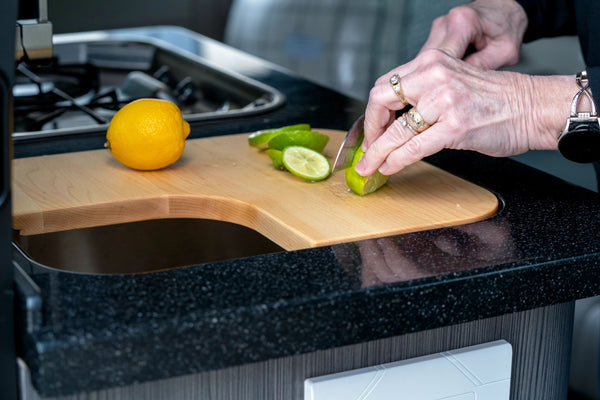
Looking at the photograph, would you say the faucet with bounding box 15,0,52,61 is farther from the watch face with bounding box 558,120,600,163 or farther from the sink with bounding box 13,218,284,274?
the watch face with bounding box 558,120,600,163

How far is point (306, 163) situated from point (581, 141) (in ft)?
1.14

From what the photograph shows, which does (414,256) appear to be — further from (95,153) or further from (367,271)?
(95,153)

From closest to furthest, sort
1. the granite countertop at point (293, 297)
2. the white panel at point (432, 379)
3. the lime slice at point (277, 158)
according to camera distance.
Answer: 1. the granite countertop at point (293, 297)
2. the white panel at point (432, 379)
3. the lime slice at point (277, 158)

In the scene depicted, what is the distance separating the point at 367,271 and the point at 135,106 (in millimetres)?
427

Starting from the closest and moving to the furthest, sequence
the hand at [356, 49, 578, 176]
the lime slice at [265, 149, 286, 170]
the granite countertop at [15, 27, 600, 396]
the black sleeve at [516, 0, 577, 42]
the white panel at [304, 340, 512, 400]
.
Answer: the granite countertop at [15, 27, 600, 396]
the white panel at [304, 340, 512, 400]
the hand at [356, 49, 578, 176]
the lime slice at [265, 149, 286, 170]
the black sleeve at [516, 0, 577, 42]

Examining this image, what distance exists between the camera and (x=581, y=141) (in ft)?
3.32

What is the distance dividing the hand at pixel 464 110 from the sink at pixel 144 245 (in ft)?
0.65

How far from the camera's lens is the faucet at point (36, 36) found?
1.03m

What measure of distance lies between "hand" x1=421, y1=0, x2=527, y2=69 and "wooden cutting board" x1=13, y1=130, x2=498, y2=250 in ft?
0.86

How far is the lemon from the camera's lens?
1044mm

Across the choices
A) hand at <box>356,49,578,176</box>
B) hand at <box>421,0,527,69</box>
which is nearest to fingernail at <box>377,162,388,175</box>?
hand at <box>356,49,578,176</box>

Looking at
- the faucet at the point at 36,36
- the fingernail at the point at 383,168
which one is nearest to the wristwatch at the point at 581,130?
the fingernail at the point at 383,168

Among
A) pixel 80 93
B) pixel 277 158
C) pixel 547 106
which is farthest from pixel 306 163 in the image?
pixel 80 93

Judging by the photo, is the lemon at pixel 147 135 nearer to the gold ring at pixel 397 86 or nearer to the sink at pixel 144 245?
the sink at pixel 144 245
